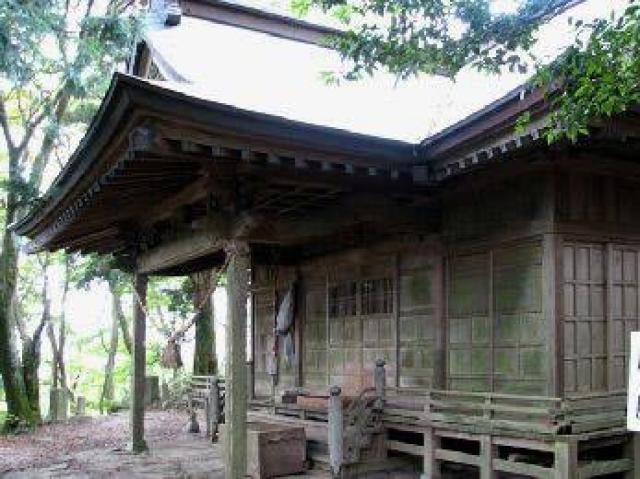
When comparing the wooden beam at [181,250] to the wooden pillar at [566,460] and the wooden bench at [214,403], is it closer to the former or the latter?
the wooden bench at [214,403]

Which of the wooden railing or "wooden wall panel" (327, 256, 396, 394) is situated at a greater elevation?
"wooden wall panel" (327, 256, 396, 394)

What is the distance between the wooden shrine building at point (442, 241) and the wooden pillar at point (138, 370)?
7.08ft

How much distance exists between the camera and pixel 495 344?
8852mm

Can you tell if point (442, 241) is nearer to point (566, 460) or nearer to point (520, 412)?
point (520, 412)

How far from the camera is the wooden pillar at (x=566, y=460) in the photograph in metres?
6.93

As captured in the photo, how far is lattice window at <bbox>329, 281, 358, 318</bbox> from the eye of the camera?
11789mm

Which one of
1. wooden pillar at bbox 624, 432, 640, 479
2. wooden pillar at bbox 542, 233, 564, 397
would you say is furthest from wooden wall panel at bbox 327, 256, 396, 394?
wooden pillar at bbox 624, 432, 640, 479

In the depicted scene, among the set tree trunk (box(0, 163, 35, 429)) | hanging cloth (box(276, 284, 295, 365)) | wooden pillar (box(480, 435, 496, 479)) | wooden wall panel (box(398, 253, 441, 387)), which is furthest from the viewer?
tree trunk (box(0, 163, 35, 429))

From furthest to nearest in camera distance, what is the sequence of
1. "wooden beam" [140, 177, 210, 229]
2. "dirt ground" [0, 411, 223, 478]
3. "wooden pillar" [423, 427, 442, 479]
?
1. "dirt ground" [0, 411, 223, 478]
2. "wooden pillar" [423, 427, 442, 479]
3. "wooden beam" [140, 177, 210, 229]

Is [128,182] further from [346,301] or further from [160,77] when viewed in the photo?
[346,301]

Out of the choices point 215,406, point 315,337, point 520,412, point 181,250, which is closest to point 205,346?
point 215,406

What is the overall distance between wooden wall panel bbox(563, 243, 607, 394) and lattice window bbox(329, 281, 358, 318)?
4161 millimetres

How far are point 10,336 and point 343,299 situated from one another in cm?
914

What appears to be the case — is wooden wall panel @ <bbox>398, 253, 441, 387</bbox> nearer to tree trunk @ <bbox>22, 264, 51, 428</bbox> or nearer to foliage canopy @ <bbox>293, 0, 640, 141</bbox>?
foliage canopy @ <bbox>293, 0, 640, 141</bbox>
